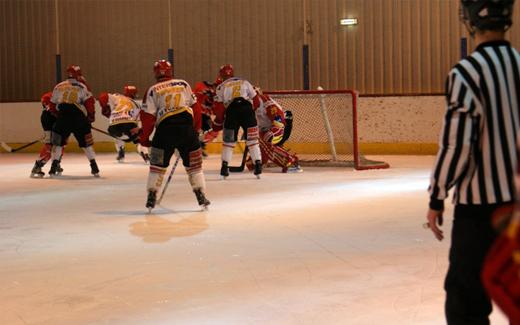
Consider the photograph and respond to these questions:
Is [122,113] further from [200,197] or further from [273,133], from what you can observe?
[200,197]

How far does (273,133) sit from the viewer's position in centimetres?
1248

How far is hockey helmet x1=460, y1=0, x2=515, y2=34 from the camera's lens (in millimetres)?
2816

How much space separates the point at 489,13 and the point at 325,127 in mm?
11236

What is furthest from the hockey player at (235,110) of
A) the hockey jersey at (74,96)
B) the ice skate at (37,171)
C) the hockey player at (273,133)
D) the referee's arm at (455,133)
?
the referee's arm at (455,133)

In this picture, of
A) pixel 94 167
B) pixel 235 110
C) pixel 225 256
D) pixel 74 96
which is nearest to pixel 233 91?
pixel 235 110

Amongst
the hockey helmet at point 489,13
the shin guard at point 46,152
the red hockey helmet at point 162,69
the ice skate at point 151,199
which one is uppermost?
the hockey helmet at point 489,13

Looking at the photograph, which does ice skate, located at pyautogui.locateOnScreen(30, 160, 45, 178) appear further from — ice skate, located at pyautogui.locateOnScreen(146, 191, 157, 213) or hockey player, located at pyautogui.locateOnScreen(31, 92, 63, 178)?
ice skate, located at pyautogui.locateOnScreen(146, 191, 157, 213)

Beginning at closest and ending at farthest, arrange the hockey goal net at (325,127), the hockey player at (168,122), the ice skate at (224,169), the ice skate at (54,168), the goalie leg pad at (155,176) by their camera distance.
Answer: the hockey player at (168,122)
the goalie leg pad at (155,176)
the ice skate at (224,169)
the ice skate at (54,168)
the hockey goal net at (325,127)

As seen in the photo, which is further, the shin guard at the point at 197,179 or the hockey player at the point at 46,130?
the hockey player at the point at 46,130

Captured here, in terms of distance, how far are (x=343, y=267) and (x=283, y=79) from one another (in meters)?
12.6

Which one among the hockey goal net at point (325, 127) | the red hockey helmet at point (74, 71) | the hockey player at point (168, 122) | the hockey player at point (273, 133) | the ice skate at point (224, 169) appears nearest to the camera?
the hockey player at point (168, 122)

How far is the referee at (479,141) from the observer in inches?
111

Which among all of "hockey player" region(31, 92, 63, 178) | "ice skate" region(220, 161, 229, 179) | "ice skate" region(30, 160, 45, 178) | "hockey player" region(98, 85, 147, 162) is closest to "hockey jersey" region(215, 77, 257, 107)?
"ice skate" region(220, 161, 229, 179)

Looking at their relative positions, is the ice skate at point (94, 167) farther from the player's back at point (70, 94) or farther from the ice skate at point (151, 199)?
the ice skate at point (151, 199)
